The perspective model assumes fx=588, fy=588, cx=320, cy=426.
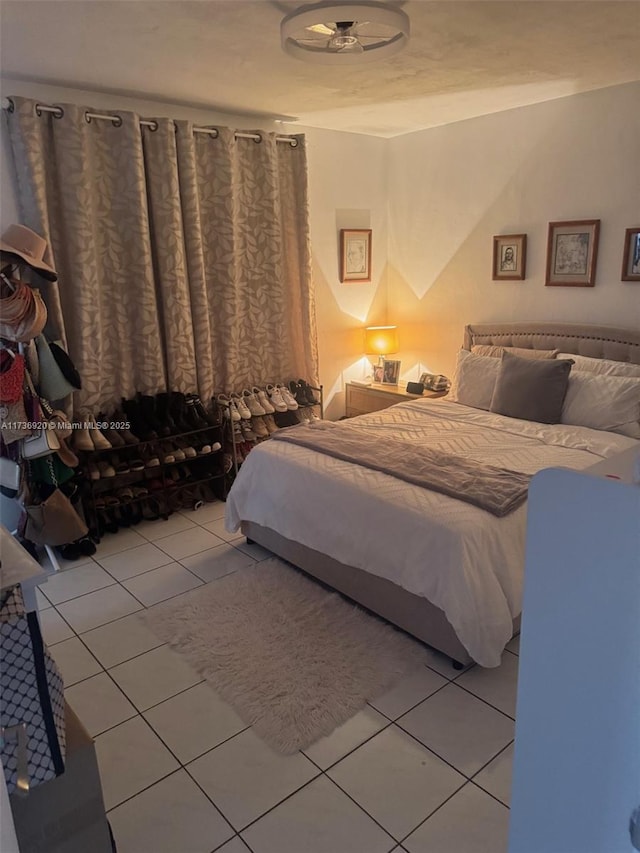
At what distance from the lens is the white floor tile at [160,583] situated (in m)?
2.91

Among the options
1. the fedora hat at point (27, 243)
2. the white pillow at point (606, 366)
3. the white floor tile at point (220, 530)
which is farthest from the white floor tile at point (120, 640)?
the white pillow at point (606, 366)

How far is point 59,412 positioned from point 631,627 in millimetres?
3048

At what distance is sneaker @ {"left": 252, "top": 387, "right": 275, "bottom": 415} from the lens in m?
4.18

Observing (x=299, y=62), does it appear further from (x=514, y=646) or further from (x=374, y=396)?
(x=514, y=646)

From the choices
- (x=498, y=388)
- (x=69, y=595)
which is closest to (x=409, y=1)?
(x=498, y=388)

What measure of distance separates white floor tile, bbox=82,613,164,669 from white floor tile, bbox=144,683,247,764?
358 millimetres

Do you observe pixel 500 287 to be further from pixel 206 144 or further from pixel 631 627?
pixel 631 627

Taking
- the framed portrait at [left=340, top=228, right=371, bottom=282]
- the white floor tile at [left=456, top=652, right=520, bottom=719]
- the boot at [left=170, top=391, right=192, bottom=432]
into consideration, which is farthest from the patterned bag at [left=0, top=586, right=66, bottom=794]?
the framed portrait at [left=340, top=228, right=371, bottom=282]

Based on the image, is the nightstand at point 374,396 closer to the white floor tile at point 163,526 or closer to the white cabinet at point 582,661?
the white floor tile at point 163,526

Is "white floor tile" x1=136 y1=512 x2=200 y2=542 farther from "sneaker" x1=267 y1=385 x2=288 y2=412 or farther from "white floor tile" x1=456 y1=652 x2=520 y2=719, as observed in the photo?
"white floor tile" x1=456 y1=652 x2=520 y2=719

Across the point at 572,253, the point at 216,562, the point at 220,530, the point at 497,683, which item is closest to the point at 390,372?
the point at 572,253

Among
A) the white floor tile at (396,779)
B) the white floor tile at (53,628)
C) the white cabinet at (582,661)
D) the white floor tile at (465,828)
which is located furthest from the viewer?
the white floor tile at (53,628)

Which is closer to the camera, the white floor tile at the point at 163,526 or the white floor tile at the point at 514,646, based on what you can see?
the white floor tile at the point at 514,646

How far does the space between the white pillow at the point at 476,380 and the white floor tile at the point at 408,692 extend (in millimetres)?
2028
